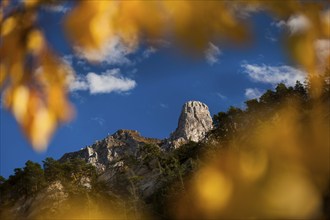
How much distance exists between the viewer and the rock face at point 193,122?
100250 millimetres

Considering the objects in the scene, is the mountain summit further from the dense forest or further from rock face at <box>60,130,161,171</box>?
the dense forest

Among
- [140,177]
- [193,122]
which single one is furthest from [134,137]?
[140,177]

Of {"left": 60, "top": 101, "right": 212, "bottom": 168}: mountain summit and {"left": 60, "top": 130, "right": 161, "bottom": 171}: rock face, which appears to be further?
{"left": 60, "top": 130, "right": 161, "bottom": 171}: rock face

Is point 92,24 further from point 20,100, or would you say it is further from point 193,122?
point 193,122

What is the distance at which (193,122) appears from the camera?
105 metres

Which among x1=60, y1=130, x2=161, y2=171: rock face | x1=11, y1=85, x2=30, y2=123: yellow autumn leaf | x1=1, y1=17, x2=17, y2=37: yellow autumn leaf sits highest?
x1=60, y1=130, x2=161, y2=171: rock face

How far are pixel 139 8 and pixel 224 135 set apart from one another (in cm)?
4171

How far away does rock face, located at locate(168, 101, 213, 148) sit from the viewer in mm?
100250

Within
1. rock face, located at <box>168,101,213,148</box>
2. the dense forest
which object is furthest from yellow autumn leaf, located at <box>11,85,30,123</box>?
rock face, located at <box>168,101,213,148</box>

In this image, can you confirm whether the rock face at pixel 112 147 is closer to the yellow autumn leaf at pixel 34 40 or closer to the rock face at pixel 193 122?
the rock face at pixel 193 122

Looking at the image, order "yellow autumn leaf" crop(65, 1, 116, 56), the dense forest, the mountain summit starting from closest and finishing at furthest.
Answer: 1. "yellow autumn leaf" crop(65, 1, 116, 56)
2. the dense forest
3. the mountain summit

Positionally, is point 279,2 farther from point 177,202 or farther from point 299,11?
point 177,202

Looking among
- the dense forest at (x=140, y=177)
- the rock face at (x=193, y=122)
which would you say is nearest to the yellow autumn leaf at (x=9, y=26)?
the dense forest at (x=140, y=177)

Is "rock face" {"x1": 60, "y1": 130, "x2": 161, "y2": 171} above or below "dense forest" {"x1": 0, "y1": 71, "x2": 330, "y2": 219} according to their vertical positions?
above
